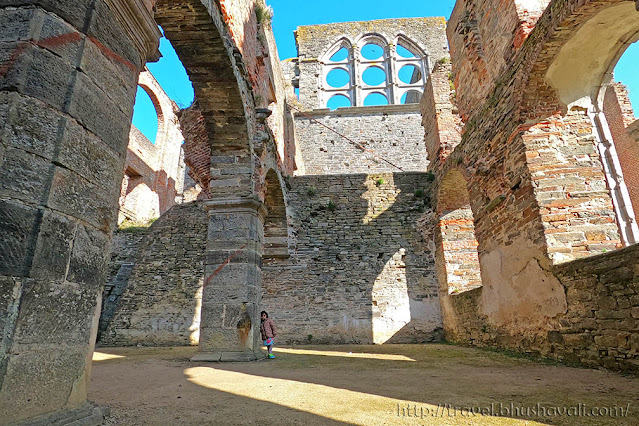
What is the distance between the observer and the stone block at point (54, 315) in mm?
1533

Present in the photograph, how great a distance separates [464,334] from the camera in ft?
24.9

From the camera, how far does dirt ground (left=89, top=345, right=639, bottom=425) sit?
2.29 m

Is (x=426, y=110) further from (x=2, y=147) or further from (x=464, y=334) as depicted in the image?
(x=2, y=147)

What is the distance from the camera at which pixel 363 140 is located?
16812mm

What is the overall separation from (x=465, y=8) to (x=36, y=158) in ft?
28.5

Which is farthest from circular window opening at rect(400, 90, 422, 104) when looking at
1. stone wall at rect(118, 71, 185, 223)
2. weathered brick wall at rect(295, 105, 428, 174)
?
stone wall at rect(118, 71, 185, 223)

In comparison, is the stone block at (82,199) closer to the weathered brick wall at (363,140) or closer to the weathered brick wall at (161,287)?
the weathered brick wall at (161,287)

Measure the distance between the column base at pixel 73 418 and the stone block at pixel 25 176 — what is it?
36.7 inches

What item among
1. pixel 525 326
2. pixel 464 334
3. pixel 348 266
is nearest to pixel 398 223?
pixel 348 266

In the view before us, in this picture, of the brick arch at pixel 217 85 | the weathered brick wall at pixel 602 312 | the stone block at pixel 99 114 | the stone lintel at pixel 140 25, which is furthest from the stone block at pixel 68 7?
the weathered brick wall at pixel 602 312

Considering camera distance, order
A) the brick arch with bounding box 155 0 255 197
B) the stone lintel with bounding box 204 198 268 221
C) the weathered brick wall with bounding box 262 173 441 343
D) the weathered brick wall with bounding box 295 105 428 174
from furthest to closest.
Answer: the weathered brick wall with bounding box 295 105 428 174, the weathered brick wall with bounding box 262 173 441 343, the stone lintel with bounding box 204 198 268 221, the brick arch with bounding box 155 0 255 197

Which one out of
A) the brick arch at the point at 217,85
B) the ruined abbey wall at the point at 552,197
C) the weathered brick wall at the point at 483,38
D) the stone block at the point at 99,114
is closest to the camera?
the stone block at the point at 99,114

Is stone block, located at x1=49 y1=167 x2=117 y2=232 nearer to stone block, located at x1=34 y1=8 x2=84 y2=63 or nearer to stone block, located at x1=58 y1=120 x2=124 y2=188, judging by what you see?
stone block, located at x1=58 y1=120 x2=124 y2=188

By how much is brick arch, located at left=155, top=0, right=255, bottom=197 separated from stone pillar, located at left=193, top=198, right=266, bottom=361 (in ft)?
1.19
